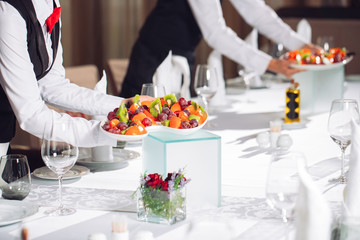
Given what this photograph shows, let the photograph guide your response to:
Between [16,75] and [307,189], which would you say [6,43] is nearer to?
[16,75]

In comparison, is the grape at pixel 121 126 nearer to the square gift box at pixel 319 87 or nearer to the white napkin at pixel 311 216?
the white napkin at pixel 311 216

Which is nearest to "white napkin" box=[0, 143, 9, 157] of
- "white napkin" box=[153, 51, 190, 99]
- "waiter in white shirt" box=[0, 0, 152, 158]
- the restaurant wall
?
"waiter in white shirt" box=[0, 0, 152, 158]

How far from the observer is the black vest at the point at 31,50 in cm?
180

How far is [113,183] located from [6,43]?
50 cm

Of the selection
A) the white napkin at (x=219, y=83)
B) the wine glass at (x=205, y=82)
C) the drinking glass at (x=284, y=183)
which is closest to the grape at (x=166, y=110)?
the drinking glass at (x=284, y=183)

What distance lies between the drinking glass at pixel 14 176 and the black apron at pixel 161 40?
1764 millimetres

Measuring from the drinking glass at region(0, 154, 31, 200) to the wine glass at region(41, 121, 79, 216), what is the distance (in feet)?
0.25

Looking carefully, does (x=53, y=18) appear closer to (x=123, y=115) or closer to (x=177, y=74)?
(x=123, y=115)

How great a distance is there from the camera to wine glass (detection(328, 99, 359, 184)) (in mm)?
1835

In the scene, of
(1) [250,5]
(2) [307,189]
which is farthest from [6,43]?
(1) [250,5]

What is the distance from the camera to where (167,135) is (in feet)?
5.37

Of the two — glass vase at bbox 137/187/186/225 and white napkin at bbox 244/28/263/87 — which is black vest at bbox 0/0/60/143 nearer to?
glass vase at bbox 137/187/186/225

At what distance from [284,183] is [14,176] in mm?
706

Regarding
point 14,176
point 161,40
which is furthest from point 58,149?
point 161,40
